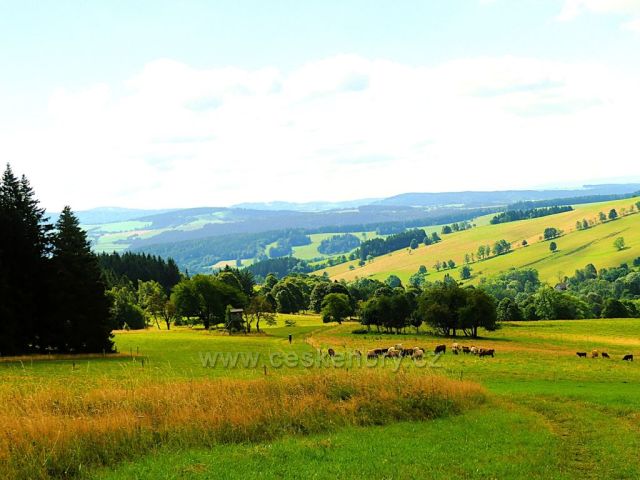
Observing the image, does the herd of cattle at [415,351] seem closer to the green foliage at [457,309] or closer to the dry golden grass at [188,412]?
the green foliage at [457,309]

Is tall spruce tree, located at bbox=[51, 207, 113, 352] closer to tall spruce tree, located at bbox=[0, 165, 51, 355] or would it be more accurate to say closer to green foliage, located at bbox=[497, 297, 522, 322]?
tall spruce tree, located at bbox=[0, 165, 51, 355]

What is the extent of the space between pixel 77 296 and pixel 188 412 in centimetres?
3834

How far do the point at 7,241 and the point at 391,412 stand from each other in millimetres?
42104

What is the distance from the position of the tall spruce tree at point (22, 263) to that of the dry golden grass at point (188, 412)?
97.0 ft

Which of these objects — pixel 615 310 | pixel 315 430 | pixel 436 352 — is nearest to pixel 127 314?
pixel 436 352

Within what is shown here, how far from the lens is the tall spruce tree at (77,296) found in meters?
50.6

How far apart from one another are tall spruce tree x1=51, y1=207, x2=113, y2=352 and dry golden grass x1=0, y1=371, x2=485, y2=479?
3137cm

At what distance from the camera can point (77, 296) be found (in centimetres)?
5166

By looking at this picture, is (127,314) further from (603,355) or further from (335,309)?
(603,355)

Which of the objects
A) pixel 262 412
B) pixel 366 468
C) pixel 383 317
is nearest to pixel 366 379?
pixel 262 412

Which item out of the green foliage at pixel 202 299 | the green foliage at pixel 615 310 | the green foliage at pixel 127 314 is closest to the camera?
the green foliage at pixel 202 299

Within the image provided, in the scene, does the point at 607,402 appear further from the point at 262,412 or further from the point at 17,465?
the point at 17,465

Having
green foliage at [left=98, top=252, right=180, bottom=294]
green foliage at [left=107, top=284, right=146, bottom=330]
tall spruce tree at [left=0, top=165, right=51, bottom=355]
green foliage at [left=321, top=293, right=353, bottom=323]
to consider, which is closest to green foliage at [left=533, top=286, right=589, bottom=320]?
green foliage at [left=321, top=293, right=353, bottom=323]

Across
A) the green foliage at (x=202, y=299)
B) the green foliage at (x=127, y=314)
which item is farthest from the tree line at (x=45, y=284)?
the green foliage at (x=127, y=314)
